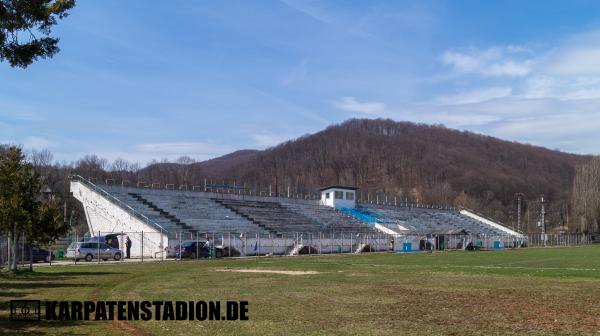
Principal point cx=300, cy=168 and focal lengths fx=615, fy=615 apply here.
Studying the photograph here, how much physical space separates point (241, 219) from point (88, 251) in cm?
2254

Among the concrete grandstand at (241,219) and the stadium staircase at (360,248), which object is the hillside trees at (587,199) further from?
the stadium staircase at (360,248)

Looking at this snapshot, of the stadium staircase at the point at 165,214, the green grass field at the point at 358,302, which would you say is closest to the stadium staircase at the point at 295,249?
the stadium staircase at the point at 165,214

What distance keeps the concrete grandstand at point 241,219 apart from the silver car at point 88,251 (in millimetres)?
3353

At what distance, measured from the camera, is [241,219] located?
227 feet

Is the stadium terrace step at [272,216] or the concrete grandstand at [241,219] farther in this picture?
the stadium terrace step at [272,216]

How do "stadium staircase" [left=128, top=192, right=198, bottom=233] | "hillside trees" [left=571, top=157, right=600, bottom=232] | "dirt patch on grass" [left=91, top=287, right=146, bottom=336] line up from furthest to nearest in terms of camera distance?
"hillside trees" [left=571, top=157, right=600, bottom=232]
"stadium staircase" [left=128, top=192, right=198, bottom=233]
"dirt patch on grass" [left=91, top=287, right=146, bottom=336]

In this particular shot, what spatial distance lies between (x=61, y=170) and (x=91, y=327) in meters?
120

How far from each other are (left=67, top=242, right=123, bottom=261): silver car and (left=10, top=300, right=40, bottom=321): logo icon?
32.6 metres

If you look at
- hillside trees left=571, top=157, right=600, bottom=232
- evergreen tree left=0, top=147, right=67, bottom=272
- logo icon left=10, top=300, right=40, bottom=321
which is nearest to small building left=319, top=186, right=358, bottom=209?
hillside trees left=571, top=157, right=600, bottom=232

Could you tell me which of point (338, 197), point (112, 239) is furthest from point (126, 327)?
point (338, 197)

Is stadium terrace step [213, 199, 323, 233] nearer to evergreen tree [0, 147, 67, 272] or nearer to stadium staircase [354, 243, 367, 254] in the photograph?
stadium staircase [354, 243, 367, 254]

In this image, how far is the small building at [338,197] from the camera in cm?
9350

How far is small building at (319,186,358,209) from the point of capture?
9350 cm

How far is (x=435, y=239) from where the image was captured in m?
80.9
